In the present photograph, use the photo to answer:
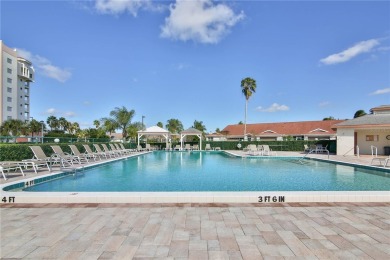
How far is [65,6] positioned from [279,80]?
22520 millimetres

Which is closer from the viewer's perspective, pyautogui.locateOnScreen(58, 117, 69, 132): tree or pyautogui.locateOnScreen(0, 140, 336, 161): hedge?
pyautogui.locateOnScreen(0, 140, 336, 161): hedge

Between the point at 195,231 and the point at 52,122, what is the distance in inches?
2758

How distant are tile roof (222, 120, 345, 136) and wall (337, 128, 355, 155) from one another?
68.0 ft

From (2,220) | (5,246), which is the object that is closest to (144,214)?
(5,246)

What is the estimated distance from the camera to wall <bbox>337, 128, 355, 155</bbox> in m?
17.5

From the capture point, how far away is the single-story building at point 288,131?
1455 inches

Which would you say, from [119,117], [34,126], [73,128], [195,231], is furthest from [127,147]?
[73,128]

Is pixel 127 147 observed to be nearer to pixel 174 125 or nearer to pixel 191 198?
pixel 191 198

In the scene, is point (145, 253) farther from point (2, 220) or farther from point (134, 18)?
point (134, 18)

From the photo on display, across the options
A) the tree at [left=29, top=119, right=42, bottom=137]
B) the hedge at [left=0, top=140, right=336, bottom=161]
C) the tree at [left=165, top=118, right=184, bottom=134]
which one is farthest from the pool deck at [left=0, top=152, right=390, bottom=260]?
the tree at [left=29, top=119, right=42, bottom=137]

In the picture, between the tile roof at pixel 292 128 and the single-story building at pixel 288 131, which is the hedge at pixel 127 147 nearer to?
the single-story building at pixel 288 131

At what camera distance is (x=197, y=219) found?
360cm

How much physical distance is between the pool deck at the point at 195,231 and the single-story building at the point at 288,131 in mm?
32151

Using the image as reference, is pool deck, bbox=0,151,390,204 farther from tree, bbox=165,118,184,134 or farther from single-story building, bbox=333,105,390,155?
tree, bbox=165,118,184,134
